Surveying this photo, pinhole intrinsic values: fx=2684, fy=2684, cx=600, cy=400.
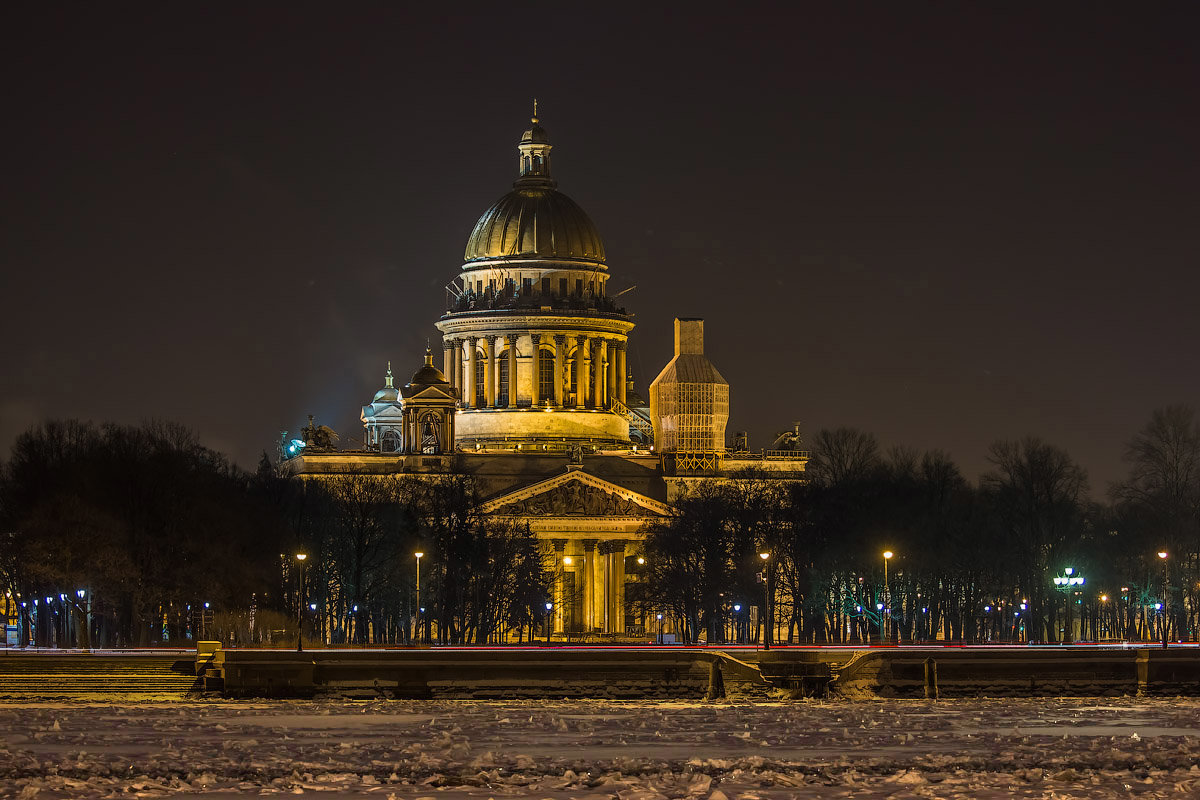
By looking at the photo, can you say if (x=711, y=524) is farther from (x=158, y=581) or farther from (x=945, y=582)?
(x=158, y=581)

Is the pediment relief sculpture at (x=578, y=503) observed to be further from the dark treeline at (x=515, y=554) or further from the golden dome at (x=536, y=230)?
the golden dome at (x=536, y=230)

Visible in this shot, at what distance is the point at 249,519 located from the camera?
Answer: 112312 mm

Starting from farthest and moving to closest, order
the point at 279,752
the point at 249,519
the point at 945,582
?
1. the point at 945,582
2. the point at 249,519
3. the point at 279,752

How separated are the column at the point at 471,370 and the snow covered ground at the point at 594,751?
378 feet

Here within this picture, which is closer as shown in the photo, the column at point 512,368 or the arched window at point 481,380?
the column at point 512,368

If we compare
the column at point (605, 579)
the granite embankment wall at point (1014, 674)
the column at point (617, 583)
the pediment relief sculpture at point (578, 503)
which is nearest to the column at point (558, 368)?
the pediment relief sculpture at point (578, 503)

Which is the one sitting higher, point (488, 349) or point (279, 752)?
point (488, 349)

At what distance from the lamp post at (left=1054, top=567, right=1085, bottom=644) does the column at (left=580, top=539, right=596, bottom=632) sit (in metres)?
34.6

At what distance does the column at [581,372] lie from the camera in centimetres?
18338

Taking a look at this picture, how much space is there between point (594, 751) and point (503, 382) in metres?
132

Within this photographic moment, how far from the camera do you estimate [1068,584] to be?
415ft

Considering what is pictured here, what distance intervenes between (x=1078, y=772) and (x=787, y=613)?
8916 cm

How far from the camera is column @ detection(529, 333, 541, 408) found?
183 meters

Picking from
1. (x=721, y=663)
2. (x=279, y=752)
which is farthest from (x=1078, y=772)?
(x=721, y=663)
